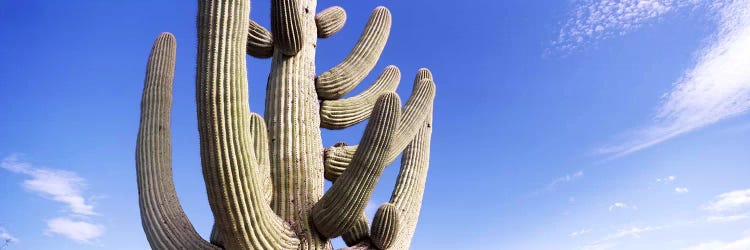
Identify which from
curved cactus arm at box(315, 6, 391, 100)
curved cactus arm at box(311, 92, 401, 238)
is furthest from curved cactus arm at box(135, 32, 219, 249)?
curved cactus arm at box(315, 6, 391, 100)

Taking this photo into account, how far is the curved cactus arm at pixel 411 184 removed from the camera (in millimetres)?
4449

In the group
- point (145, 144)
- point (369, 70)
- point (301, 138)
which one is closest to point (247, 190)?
point (301, 138)

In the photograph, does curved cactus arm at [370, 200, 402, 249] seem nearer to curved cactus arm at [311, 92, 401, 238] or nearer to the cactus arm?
curved cactus arm at [311, 92, 401, 238]

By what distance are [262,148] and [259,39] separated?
0.99 metres

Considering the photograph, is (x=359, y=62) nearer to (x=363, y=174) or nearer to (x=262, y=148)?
(x=262, y=148)

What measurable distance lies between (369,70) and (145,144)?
5.83 feet

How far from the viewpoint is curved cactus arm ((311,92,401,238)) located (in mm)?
3494

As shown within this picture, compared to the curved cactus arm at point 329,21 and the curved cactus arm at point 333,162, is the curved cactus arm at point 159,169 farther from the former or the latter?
the curved cactus arm at point 329,21

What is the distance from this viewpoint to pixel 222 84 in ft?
10.00

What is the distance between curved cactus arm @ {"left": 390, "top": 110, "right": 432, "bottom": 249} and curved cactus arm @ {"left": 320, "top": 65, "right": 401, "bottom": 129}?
0.52m

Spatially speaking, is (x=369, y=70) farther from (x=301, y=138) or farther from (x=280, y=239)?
(x=280, y=239)

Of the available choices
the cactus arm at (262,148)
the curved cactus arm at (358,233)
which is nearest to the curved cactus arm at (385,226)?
the curved cactus arm at (358,233)

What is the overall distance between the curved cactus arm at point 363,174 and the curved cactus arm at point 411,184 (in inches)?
26.3

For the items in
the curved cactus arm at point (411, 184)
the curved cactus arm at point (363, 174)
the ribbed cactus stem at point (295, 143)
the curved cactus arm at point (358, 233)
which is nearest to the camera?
the curved cactus arm at point (363, 174)
